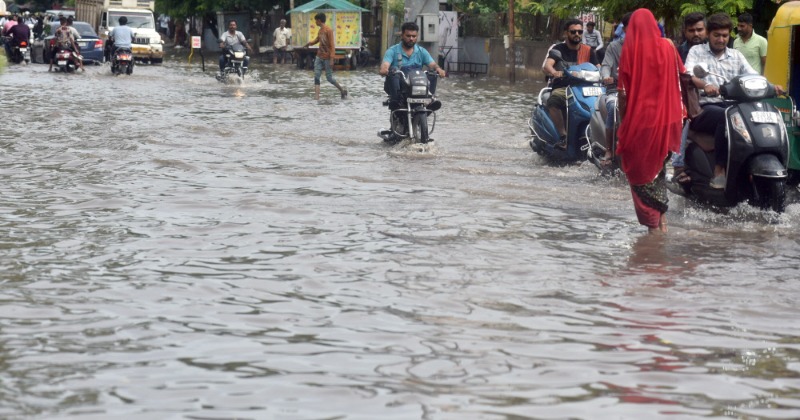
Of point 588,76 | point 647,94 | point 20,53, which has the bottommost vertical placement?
point 20,53

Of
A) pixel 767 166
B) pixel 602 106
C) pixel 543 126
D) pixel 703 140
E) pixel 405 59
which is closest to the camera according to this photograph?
pixel 767 166

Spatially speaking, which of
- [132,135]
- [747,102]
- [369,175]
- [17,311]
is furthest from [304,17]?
[17,311]

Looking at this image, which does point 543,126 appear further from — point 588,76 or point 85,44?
point 85,44

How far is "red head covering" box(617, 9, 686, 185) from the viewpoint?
8.89 m

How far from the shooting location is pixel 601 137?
11.9 metres

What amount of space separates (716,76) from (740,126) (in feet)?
2.52

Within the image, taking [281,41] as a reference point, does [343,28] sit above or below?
above

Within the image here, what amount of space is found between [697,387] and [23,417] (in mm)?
2413

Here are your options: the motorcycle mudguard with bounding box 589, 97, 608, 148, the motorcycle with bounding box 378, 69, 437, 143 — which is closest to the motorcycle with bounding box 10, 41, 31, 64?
the motorcycle with bounding box 378, 69, 437, 143

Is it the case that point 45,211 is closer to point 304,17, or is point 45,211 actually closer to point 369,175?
point 369,175

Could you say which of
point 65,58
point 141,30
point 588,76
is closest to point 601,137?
point 588,76

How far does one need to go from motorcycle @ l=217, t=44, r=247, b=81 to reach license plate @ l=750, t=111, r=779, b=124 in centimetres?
2277

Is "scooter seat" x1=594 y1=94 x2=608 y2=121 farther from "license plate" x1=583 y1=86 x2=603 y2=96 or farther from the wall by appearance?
the wall

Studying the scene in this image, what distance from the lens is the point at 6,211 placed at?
1000cm
